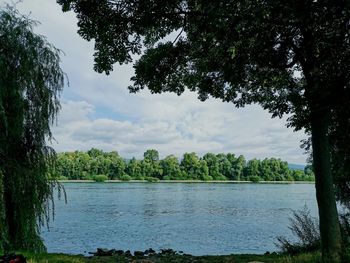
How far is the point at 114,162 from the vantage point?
164 m

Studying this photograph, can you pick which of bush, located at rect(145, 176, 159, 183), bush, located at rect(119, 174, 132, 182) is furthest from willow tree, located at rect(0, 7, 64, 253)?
bush, located at rect(145, 176, 159, 183)

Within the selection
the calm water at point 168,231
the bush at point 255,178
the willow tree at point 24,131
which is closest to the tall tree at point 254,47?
the willow tree at point 24,131

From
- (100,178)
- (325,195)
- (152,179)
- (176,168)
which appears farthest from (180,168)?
(325,195)

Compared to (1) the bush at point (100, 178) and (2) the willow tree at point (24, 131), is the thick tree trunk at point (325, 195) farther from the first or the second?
(1) the bush at point (100, 178)

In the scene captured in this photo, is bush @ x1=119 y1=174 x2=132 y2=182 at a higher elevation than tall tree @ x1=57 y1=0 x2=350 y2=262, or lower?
lower

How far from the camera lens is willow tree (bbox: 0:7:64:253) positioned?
15.1 metres

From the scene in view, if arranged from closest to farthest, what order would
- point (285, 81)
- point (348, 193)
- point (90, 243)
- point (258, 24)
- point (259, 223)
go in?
1. point (258, 24)
2. point (285, 81)
3. point (348, 193)
4. point (90, 243)
5. point (259, 223)

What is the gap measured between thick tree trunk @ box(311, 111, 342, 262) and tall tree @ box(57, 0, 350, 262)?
25 millimetres

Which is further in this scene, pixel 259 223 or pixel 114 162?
pixel 114 162

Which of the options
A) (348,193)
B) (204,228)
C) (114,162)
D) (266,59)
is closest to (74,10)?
(266,59)

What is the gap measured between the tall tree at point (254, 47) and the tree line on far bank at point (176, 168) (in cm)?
14618

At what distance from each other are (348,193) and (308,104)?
27.7 feet

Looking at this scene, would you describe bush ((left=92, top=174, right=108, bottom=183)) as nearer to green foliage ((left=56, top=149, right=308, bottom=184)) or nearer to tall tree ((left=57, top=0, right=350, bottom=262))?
green foliage ((left=56, top=149, right=308, bottom=184))

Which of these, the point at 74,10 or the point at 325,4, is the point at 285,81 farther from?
the point at 74,10
